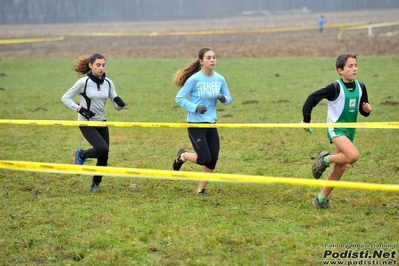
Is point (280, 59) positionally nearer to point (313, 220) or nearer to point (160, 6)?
point (313, 220)

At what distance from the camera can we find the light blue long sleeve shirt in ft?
26.7

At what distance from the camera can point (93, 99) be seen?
8.52 m

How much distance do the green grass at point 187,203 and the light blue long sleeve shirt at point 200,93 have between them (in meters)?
1.05

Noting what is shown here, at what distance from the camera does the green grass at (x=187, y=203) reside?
6.20m

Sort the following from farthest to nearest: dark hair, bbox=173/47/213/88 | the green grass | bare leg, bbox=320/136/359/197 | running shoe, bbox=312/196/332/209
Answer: dark hair, bbox=173/47/213/88 < running shoe, bbox=312/196/332/209 < bare leg, bbox=320/136/359/197 < the green grass

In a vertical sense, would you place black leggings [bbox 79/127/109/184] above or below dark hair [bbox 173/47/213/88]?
below

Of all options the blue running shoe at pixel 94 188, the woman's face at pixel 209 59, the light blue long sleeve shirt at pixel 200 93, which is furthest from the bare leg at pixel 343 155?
the blue running shoe at pixel 94 188

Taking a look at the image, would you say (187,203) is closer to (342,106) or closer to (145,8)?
(342,106)

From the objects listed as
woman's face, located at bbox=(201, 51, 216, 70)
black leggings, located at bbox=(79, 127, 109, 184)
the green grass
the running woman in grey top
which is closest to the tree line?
the green grass

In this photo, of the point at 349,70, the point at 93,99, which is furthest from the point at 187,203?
the point at 349,70

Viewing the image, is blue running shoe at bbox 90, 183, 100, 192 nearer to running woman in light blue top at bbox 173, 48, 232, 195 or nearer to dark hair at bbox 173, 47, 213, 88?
running woman in light blue top at bbox 173, 48, 232, 195

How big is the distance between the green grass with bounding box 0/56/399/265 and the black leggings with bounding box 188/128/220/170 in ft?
1.64

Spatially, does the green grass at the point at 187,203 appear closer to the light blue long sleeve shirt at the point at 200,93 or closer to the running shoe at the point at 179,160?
the running shoe at the point at 179,160

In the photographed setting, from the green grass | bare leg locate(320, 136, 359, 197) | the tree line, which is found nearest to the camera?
the green grass
